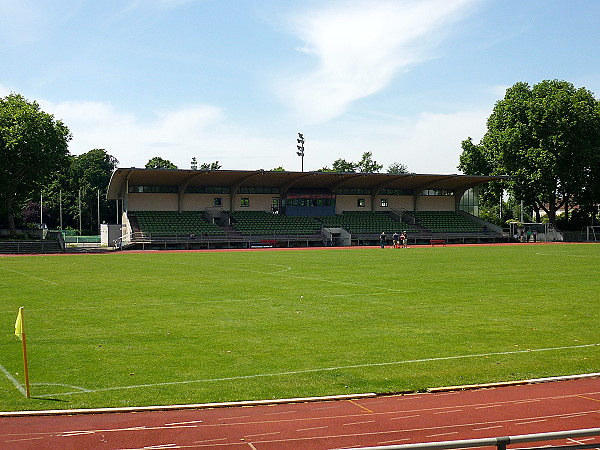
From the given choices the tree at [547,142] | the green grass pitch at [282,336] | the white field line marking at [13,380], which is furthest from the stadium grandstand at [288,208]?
the white field line marking at [13,380]

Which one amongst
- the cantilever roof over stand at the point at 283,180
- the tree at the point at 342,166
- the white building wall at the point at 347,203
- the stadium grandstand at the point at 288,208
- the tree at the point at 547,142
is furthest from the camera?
the tree at the point at 342,166

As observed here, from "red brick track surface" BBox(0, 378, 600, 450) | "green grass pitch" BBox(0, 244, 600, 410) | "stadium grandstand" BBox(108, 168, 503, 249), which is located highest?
"stadium grandstand" BBox(108, 168, 503, 249)

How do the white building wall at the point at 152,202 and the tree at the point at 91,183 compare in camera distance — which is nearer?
the white building wall at the point at 152,202

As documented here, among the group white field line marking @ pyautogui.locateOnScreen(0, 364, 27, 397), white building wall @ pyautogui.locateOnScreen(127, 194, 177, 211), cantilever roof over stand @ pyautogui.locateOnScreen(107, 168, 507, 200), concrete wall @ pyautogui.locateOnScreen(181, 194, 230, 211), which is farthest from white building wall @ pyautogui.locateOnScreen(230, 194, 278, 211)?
white field line marking @ pyautogui.locateOnScreen(0, 364, 27, 397)

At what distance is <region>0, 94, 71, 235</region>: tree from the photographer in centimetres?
5969

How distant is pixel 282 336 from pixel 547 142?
6893 cm

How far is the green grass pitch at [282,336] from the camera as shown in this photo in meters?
9.65

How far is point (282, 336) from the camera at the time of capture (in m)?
13.4

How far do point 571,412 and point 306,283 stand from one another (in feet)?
53.9

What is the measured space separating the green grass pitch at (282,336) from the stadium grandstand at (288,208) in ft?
124

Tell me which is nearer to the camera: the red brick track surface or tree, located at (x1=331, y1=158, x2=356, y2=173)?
the red brick track surface

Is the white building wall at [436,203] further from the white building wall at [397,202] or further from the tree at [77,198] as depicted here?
the tree at [77,198]

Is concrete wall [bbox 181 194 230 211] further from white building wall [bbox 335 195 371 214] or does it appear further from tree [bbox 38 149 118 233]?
tree [bbox 38 149 118 233]

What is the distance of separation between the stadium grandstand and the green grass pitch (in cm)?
3775
